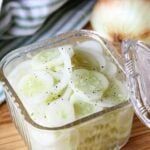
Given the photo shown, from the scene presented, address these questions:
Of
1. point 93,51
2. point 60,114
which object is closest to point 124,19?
point 93,51

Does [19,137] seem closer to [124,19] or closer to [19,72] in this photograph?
[19,72]

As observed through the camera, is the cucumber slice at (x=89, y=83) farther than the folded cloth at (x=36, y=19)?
No

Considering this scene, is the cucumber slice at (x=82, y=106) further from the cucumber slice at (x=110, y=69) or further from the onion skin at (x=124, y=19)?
the onion skin at (x=124, y=19)

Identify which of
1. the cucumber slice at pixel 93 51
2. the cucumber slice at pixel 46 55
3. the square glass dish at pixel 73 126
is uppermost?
the cucumber slice at pixel 93 51

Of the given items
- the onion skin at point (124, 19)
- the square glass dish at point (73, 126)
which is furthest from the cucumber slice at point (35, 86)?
the onion skin at point (124, 19)

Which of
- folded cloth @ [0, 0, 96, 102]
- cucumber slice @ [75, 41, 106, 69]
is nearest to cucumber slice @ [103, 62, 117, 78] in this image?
cucumber slice @ [75, 41, 106, 69]

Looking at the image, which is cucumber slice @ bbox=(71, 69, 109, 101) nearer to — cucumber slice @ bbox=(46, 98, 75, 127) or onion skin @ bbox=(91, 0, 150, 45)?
cucumber slice @ bbox=(46, 98, 75, 127)
